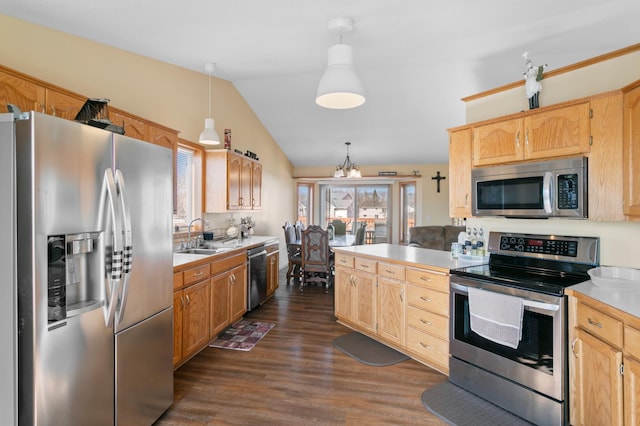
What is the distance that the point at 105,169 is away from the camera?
5.40 feet

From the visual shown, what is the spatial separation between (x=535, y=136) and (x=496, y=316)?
4.52ft

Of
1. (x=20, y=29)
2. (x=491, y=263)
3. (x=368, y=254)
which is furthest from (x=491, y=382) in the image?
(x=20, y=29)

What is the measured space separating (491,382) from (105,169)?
2725mm

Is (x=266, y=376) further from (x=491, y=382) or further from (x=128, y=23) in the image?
(x=128, y=23)

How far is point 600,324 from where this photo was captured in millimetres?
1724

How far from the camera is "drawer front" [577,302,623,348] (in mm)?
1596

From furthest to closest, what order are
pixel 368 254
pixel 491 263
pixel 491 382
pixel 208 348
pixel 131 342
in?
pixel 368 254, pixel 208 348, pixel 491 263, pixel 491 382, pixel 131 342

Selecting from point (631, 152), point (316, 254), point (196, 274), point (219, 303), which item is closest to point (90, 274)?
point (196, 274)

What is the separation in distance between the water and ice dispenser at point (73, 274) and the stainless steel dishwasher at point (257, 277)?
2505mm

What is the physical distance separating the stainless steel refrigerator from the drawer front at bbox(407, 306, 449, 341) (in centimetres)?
194

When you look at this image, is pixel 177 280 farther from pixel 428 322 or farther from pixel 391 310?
pixel 428 322

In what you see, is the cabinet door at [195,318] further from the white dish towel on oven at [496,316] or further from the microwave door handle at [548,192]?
the microwave door handle at [548,192]

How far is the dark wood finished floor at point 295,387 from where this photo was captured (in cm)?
215

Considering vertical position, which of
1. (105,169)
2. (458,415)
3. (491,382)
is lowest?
(458,415)
